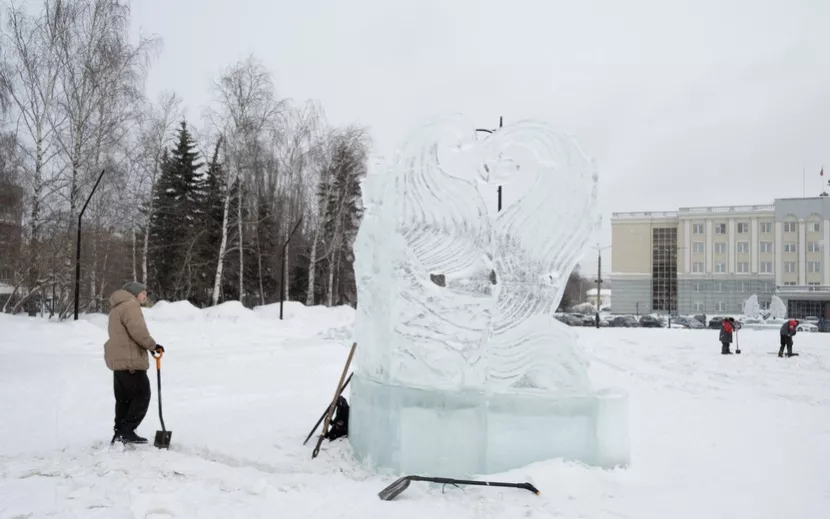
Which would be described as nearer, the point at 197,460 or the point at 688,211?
the point at 197,460

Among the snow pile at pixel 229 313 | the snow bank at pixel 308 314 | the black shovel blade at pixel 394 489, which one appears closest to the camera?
the black shovel blade at pixel 394 489

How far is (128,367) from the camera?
5.96 m

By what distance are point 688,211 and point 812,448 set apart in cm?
6427

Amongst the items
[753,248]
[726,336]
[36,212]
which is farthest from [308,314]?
[753,248]

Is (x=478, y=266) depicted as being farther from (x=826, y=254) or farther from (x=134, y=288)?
(x=826, y=254)

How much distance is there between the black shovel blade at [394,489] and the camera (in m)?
4.79

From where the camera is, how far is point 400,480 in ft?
16.1

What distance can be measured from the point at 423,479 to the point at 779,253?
67759 millimetres

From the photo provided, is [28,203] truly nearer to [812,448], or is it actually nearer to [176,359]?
[176,359]

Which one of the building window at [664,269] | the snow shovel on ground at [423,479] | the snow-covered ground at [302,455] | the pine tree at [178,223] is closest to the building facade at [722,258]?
the building window at [664,269]

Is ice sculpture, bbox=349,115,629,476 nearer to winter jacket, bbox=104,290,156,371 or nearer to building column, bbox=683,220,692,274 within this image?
winter jacket, bbox=104,290,156,371

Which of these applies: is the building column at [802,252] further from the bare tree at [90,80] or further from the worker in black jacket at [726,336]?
the bare tree at [90,80]

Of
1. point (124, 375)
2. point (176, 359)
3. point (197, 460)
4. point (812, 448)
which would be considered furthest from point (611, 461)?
point (176, 359)

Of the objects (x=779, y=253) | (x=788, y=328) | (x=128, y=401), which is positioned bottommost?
(x=128, y=401)
